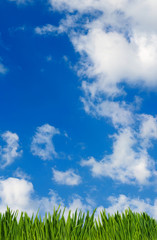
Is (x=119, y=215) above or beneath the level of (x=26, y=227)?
above

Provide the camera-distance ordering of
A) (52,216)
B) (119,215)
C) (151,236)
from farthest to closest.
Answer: (119,215) < (151,236) < (52,216)

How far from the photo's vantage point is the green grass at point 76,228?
4.36 m

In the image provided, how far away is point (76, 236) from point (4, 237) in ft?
3.44

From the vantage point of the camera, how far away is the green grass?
14.3ft

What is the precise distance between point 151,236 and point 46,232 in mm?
1832

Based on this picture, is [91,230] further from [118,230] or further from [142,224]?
[142,224]

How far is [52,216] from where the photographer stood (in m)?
4.59

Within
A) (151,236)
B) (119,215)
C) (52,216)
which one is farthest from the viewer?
(119,215)

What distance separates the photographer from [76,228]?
4.68 m

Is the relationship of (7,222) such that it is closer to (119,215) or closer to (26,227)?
(26,227)

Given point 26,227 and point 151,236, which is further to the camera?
point 151,236

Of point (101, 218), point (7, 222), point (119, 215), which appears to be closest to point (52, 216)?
point (7, 222)

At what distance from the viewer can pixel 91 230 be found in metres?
4.80

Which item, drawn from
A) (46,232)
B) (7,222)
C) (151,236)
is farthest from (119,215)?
(7,222)
